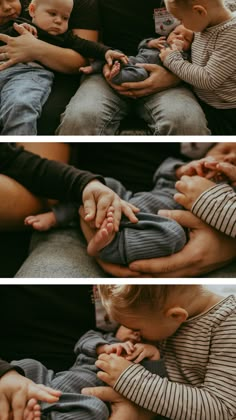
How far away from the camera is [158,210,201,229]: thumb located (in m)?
0.60

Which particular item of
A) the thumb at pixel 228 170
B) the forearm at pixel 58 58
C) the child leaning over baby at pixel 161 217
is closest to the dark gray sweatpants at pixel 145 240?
the child leaning over baby at pixel 161 217

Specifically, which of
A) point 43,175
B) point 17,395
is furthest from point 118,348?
point 43,175

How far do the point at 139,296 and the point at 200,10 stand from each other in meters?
0.35

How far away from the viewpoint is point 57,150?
2.13 ft

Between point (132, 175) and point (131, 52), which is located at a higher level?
point (131, 52)

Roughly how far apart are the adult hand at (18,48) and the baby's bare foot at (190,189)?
0.25 metres

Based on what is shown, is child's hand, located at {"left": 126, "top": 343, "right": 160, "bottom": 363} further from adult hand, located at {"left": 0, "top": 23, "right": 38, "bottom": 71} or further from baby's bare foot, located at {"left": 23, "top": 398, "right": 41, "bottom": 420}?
adult hand, located at {"left": 0, "top": 23, "right": 38, "bottom": 71}

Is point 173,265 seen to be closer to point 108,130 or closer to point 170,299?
point 170,299

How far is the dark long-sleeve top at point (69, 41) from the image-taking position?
0.65 meters

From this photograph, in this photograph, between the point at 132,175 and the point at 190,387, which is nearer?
the point at 190,387

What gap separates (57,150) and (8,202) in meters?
0.09

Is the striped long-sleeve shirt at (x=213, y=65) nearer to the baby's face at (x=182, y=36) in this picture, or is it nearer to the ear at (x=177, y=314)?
the baby's face at (x=182, y=36)

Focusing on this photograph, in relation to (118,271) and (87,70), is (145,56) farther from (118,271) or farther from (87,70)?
(118,271)

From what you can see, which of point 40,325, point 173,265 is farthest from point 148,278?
point 40,325
